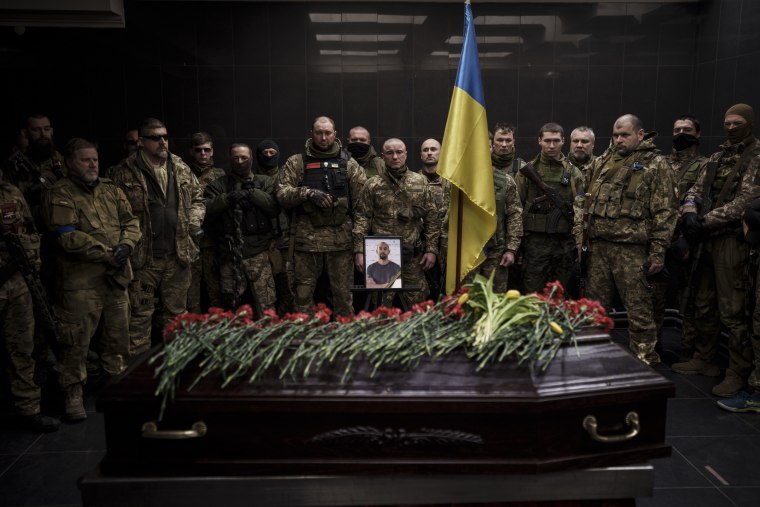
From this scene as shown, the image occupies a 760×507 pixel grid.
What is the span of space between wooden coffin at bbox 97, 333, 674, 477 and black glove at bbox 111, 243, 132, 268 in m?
2.23

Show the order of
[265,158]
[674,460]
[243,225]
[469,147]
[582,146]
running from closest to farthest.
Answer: [469,147] < [674,460] < [243,225] < [265,158] < [582,146]

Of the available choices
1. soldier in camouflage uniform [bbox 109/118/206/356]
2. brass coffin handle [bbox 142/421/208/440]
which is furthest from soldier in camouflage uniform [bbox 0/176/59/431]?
brass coffin handle [bbox 142/421/208/440]

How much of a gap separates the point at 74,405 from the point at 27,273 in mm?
867

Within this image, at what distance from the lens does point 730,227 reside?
4184mm

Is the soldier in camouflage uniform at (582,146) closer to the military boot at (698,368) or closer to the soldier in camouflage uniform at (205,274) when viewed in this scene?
the military boot at (698,368)

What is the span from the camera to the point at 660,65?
7246 mm

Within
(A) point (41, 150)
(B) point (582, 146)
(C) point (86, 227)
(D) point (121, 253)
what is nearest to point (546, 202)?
(B) point (582, 146)

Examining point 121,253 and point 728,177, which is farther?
point 728,177

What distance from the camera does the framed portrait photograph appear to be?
3.52 m

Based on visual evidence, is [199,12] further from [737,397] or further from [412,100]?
[737,397]

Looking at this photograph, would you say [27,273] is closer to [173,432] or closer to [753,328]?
[173,432]

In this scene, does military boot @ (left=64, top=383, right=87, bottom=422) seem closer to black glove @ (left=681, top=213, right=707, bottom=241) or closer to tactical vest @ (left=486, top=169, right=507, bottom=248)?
tactical vest @ (left=486, top=169, right=507, bottom=248)

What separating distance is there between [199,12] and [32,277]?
14.5ft

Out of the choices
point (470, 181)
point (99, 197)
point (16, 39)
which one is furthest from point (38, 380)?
point (16, 39)
